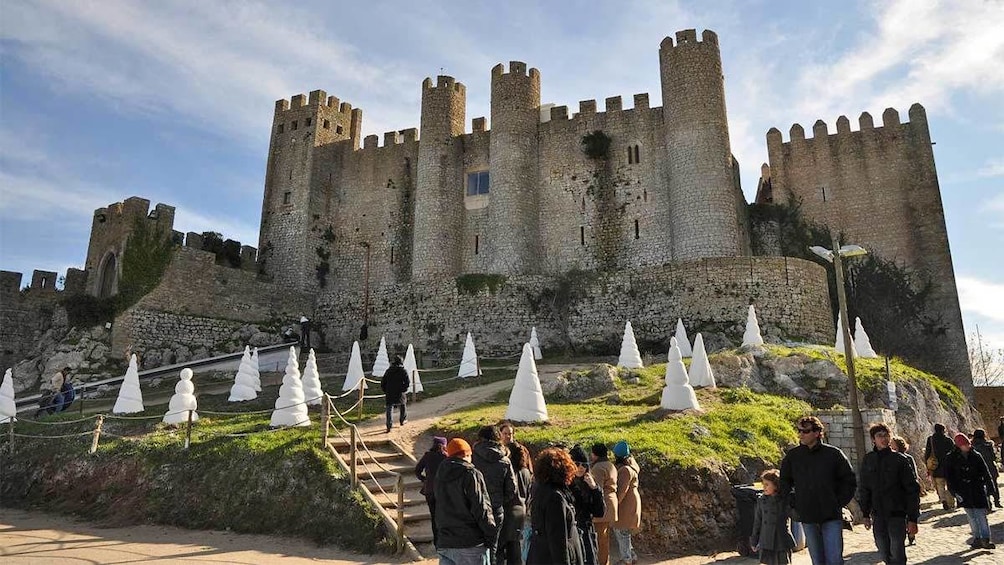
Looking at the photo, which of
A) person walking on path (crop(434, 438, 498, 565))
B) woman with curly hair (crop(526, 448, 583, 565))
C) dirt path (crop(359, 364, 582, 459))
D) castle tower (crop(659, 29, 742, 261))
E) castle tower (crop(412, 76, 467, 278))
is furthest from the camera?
castle tower (crop(412, 76, 467, 278))

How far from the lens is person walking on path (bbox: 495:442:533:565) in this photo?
6098mm

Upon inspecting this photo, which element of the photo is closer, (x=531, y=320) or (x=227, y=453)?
(x=227, y=453)

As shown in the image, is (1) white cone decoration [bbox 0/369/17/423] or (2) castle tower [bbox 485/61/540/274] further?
(2) castle tower [bbox 485/61/540/274]

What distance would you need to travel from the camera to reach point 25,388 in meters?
26.3

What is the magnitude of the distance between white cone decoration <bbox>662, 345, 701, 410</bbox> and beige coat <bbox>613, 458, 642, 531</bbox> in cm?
604

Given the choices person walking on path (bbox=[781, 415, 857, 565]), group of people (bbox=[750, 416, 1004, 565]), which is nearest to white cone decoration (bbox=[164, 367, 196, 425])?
group of people (bbox=[750, 416, 1004, 565])

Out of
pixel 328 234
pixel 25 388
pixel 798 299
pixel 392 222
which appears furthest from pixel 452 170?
pixel 25 388

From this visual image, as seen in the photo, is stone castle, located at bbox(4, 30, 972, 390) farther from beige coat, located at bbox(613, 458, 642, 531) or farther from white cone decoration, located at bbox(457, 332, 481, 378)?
beige coat, located at bbox(613, 458, 642, 531)

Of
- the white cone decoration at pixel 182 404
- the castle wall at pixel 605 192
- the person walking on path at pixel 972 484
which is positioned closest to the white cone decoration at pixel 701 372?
the person walking on path at pixel 972 484

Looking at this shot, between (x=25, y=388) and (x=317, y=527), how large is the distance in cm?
2365

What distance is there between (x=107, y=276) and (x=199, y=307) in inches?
215

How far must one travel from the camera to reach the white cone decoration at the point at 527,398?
42.9 ft

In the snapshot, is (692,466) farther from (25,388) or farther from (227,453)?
(25,388)

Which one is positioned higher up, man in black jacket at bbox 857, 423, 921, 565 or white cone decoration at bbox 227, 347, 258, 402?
white cone decoration at bbox 227, 347, 258, 402
